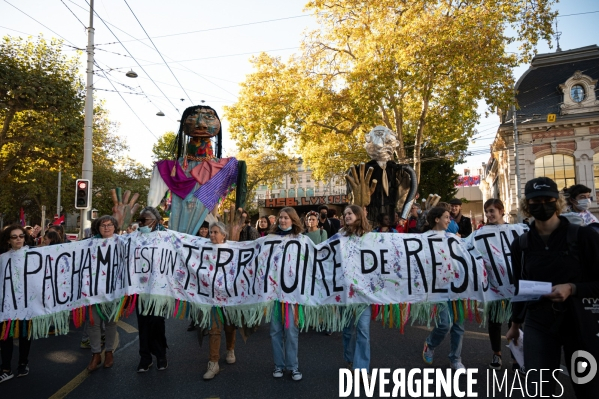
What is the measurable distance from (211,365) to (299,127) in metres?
16.9

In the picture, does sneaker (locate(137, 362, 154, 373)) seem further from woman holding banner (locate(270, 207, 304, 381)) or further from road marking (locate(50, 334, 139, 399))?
woman holding banner (locate(270, 207, 304, 381))

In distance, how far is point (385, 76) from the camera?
640 inches

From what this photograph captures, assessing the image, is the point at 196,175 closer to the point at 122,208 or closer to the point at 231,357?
the point at 122,208

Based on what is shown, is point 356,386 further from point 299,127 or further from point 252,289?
point 299,127

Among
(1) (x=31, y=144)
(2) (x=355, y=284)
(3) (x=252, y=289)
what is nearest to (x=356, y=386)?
(2) (x=355, y=284)

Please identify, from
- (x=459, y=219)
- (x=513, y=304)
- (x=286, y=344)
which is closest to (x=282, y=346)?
(x=286, y=344)

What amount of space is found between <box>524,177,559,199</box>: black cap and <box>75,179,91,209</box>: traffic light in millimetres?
10671

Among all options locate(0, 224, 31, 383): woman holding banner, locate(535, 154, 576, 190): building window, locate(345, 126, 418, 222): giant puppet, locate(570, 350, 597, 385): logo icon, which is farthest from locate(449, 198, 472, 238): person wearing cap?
locate(535, 154, 576, 190): building window

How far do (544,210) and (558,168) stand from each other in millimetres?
28367

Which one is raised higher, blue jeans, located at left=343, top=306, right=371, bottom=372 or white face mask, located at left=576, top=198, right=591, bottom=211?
white face mask, located at left=576, top=198, right=591, bottom=211

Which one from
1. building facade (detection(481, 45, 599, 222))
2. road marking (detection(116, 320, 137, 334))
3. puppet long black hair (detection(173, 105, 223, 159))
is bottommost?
road marking (detection(116, 320, 137, 334))

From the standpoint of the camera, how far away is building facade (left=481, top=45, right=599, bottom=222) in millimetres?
26188

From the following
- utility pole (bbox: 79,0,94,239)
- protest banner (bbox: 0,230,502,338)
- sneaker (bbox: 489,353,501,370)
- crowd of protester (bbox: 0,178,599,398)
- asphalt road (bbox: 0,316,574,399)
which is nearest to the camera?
crowd of protester (bbox: 0,178,599,398)

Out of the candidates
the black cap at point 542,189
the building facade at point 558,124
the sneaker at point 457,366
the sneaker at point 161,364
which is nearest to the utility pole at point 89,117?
the sneaker at point 161,364
